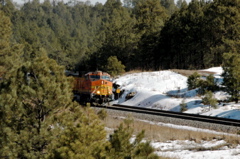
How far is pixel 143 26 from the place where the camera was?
61.1m

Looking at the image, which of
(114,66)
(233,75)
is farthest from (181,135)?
(114,66)

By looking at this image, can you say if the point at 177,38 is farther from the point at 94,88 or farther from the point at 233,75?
the point at 233,75

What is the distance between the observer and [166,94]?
27031 millimetres

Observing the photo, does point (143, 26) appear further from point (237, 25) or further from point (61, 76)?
point (61, 76)

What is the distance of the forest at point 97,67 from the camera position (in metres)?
5.46

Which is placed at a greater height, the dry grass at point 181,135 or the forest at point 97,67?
the forest at point 97,67

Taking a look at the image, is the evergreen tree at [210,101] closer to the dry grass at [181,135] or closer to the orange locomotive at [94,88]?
the dry grass at [181,135]

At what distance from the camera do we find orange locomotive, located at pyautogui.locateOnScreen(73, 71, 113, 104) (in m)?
24.0

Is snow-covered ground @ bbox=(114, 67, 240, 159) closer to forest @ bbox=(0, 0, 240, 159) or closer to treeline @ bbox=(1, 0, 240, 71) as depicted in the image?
forest @ bbox=(0, 0, 240, 159)

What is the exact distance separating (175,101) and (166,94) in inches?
112

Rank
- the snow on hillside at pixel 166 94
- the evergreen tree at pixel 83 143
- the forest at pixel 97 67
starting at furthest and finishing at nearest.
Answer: the snow on hillside at pixel 166 94 → the forest at pixel 97 67 → the evergreen tree at pixel 83 143

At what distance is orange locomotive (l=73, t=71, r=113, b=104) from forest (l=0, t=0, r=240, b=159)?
222 inches

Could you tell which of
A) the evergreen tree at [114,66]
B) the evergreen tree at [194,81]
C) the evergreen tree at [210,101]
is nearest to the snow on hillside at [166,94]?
the evergreen tree at [210,101]

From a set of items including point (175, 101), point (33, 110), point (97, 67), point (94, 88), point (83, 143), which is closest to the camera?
point (83, 143)
